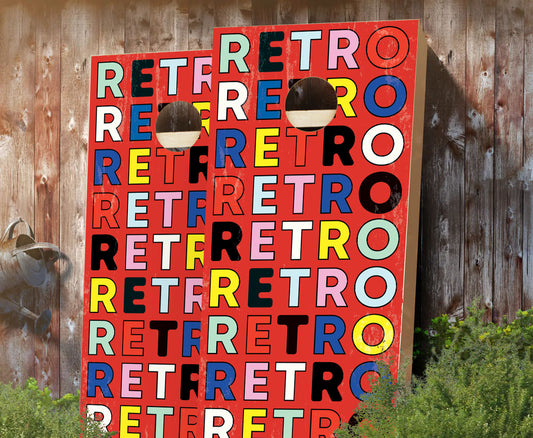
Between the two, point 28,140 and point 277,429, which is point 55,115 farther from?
point 277,429

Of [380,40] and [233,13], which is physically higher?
[233,13]

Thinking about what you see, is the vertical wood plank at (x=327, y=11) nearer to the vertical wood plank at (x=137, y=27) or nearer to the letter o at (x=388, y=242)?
the vertical wood plank at (x=137, y=27)

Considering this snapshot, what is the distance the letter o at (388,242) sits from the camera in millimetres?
3930

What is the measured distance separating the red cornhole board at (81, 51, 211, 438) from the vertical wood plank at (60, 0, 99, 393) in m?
0.55

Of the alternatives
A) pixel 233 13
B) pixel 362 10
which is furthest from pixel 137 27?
pixel 362 10

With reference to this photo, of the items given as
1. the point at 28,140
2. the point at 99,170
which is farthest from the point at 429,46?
the point at 28,140

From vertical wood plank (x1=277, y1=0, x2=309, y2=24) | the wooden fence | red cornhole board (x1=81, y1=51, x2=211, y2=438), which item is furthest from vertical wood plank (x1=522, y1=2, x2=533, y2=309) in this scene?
red cornhole board (x1=81, y1=51, x2=211, y2=438)

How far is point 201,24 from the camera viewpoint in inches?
196

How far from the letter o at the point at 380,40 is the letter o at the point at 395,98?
8 centimetres

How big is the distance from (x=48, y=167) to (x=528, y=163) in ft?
10.5

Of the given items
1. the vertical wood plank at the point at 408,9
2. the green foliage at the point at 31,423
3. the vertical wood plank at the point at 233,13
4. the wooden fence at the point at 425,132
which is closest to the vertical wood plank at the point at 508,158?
the wooden fence at the point at 425,132

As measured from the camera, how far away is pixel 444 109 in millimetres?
4520

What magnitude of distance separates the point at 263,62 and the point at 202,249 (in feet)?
3.85

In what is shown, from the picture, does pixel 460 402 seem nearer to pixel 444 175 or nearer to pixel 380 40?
pixel 444 175
